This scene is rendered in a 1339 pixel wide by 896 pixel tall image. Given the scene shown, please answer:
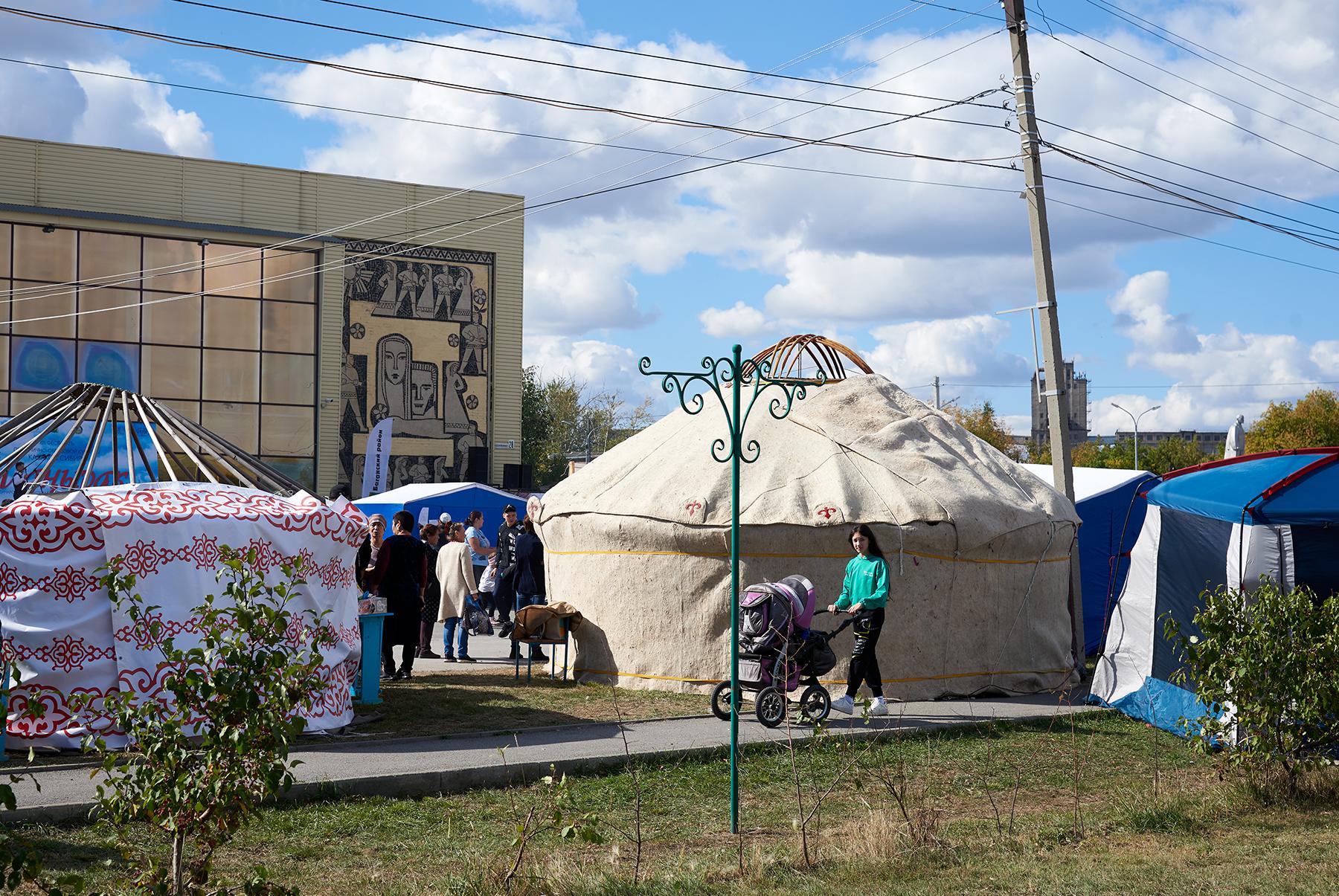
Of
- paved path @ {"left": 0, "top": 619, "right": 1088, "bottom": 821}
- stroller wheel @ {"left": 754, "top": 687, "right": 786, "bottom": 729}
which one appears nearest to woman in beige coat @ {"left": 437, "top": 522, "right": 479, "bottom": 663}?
paved path @ {"left": 0, "top": 619, "right": 1088, "bottom": 821}

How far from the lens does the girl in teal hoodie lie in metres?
10.3

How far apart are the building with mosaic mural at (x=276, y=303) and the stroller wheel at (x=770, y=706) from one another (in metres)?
26.0

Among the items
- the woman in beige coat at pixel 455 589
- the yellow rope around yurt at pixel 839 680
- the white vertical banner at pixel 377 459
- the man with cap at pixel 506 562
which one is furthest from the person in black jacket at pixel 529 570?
the white vertical banner at pixel 377 459

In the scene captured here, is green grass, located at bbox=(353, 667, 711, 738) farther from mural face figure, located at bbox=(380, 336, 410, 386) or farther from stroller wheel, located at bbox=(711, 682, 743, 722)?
mural face figure, located at bbox=(380, 336, 410, 386)

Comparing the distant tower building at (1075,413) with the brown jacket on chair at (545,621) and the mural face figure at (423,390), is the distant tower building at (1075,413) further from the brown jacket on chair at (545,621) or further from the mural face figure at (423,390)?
the brown jacket on chair at (545,621)

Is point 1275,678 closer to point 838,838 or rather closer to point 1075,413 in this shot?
point 838,838

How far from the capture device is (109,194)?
34938mm

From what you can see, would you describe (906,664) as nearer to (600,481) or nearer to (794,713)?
→ (794,713)

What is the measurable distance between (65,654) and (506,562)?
844 cm

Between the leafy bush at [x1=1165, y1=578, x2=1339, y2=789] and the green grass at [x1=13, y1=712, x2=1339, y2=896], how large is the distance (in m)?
0.32

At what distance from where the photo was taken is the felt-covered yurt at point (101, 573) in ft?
28.3

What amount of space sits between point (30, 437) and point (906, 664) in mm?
7908

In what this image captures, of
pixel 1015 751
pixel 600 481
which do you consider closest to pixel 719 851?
pixel 1015 751

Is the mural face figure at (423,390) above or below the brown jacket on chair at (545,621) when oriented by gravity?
above
